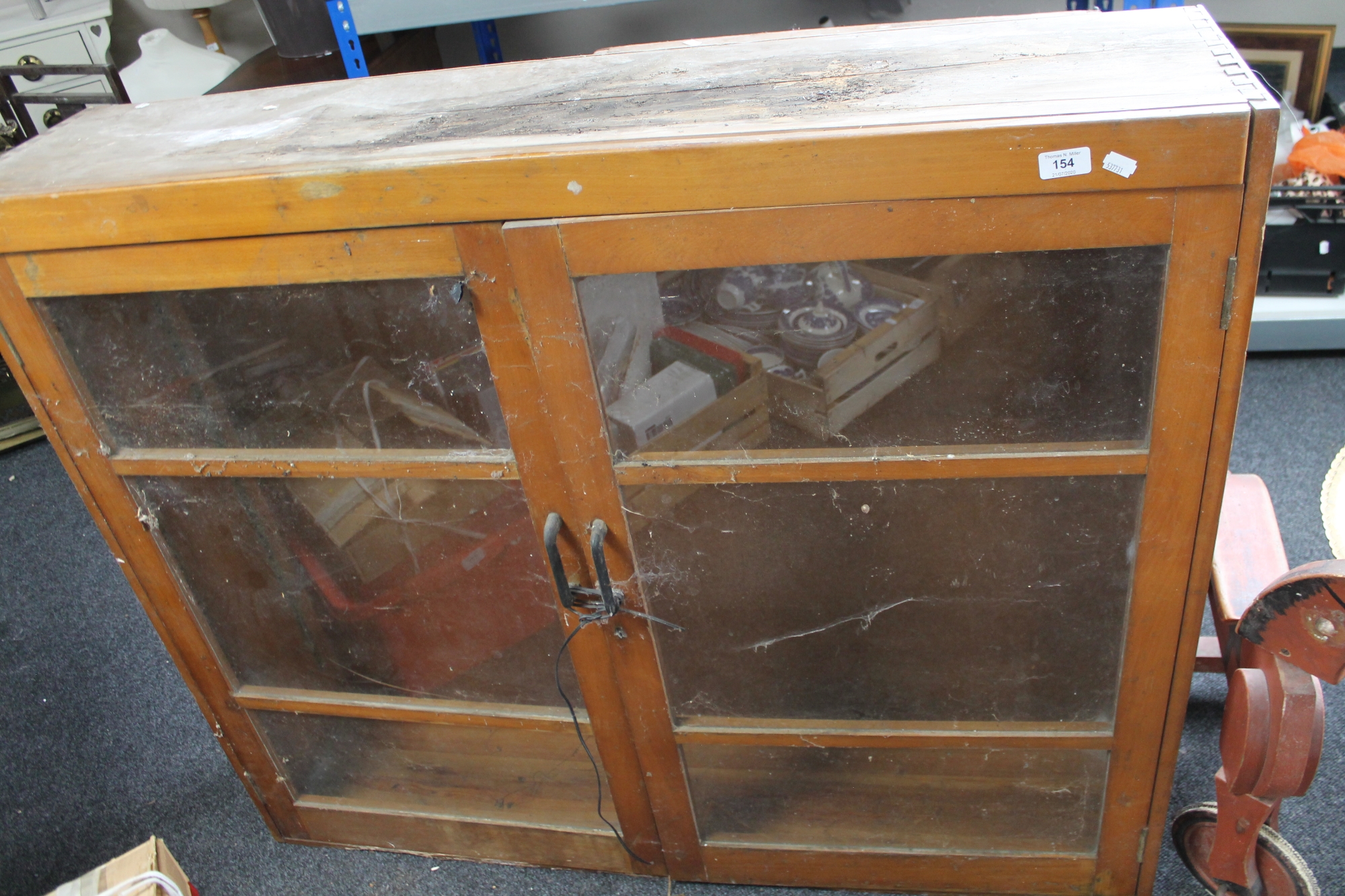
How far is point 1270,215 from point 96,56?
3.41 meters

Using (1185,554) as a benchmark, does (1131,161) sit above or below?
above

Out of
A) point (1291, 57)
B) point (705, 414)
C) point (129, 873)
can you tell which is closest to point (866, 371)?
point (705, 414)

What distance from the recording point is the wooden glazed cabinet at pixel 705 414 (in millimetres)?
919

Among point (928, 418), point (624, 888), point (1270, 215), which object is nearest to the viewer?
point (928, 418)

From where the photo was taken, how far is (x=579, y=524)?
117cm

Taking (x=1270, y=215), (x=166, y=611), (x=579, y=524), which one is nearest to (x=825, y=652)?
(x=579, y=524)

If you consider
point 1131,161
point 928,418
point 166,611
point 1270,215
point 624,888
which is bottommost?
point 624,888

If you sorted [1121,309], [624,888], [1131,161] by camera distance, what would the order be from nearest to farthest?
[1131,161]
[1121,309]
[624,888]

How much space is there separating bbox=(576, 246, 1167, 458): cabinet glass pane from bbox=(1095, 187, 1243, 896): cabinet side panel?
0.09 feet

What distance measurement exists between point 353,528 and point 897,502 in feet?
2.47

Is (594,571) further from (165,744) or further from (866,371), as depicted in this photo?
(165,744)

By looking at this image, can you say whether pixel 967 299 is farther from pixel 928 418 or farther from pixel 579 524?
pixel 579 524

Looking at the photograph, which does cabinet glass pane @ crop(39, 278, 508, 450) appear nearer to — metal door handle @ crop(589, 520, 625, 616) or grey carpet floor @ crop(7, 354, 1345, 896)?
metal door handle @ crop(589, 520, 625, 616)

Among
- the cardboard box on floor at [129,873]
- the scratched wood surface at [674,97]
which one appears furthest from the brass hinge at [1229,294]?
the cardboard box on floor at [129,873]
